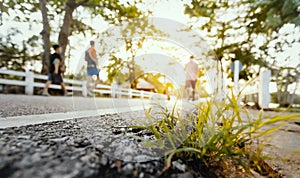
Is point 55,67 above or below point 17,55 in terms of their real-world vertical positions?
below

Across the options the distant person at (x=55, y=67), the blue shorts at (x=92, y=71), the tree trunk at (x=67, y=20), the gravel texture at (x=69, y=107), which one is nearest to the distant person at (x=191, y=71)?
the gravel texture at (x=69, y=107)

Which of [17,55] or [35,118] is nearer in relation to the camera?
[35,118]

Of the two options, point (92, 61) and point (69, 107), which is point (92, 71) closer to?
point (92, 61)

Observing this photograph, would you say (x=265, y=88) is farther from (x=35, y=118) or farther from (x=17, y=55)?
(x=17, y=55)

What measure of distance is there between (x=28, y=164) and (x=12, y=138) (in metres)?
0.29

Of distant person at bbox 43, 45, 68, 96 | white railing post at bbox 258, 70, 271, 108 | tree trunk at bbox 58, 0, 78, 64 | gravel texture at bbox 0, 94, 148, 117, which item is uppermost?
tree trunk at bbox 58, 0, 78, 64

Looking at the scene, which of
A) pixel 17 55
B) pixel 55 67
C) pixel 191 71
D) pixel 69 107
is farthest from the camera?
pixel 17 55

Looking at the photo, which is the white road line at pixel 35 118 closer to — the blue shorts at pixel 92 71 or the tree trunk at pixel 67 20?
the blue shorts at pixel 92 71

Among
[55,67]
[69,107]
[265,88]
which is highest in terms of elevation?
[55,67]

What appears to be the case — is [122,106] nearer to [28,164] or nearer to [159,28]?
[159,28]

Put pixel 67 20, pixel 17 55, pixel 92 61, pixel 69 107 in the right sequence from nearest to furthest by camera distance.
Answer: pixel 92 61
pixel 69 107
pixel 67 20
pixel 17 55

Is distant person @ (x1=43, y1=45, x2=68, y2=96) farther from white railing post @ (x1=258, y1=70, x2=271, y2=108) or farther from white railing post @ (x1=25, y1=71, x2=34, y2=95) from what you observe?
white railing post @ (x1=258, y1=70, x2=271, y2=108)

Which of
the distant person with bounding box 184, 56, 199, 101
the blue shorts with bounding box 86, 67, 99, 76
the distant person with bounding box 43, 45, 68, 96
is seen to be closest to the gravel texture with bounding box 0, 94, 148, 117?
the blue shorts with bounding box 86, 67, 99, 76

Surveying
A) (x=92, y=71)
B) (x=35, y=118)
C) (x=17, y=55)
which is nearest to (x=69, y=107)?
(x=35, y=118)
